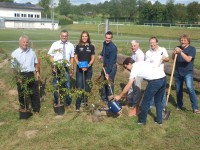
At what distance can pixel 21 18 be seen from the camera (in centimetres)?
7319

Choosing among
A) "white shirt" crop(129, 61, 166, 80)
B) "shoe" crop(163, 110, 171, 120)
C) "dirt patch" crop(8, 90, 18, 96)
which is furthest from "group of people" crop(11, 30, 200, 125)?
"dirt patch" crop(8, 90, 18, 96)

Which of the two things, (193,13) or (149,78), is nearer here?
(149,78)

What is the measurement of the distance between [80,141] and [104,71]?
2.25m

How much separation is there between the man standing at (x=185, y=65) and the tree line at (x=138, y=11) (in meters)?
58.6

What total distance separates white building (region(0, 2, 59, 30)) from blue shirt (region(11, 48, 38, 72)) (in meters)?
62.8

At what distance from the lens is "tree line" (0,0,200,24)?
6488 centimetres

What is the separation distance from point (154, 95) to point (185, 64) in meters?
1.43

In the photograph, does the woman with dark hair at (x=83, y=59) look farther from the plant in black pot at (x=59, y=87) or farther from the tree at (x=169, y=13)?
the tree at (x=169, y=13)

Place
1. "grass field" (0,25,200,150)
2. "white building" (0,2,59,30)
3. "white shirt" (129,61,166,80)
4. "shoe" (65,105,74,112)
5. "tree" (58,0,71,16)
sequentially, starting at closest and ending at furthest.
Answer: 1. "grass field" (0,25,200,150)
2. "white shirt" (129,61,166,80)
3. "shoe" (65,105,74,112)
4. "white building" (0,2,59,30)
5. "tree" (58,0,71,16)

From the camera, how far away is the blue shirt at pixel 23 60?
6.59 m

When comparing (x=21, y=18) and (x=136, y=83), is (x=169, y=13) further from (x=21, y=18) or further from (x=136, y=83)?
(x=136, y=83)

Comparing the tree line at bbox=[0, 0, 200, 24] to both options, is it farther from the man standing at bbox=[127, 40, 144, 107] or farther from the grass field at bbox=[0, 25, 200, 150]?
the grass field at bbox=[0, 25, 200, 150]

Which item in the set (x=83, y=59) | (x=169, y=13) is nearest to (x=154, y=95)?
(x=83, y=59)

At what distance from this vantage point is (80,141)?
5.60 metres
